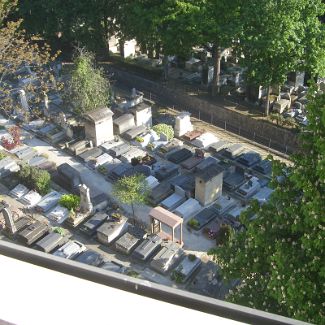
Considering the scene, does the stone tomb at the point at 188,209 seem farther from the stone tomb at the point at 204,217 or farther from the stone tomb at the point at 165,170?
the stone tomb at the point at 165,170

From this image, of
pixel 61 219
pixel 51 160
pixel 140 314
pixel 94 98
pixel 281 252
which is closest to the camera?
pixel 140 314

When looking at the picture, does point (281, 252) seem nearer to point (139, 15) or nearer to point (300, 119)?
point (300, 119)

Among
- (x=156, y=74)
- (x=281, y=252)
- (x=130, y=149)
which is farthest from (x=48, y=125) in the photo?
(x=281, y=252)

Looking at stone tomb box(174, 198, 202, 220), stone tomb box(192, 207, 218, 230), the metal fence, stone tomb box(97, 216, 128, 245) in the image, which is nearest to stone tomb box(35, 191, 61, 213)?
stone tomb box(97, 216, 128, 245)

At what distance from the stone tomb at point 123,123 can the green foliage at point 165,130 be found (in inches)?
70.7

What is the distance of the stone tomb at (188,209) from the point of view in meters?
25.2

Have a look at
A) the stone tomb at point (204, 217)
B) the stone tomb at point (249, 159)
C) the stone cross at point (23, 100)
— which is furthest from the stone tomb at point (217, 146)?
the stone cross at point (23, 100)

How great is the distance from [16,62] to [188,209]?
15.5 metres

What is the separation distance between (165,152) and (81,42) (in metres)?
15.4

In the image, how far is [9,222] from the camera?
77.9 feet

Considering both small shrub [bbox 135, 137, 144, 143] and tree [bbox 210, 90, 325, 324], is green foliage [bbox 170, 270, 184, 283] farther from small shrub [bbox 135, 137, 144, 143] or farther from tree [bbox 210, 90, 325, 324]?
small shrub [bbox 135, 137, 144, 143]

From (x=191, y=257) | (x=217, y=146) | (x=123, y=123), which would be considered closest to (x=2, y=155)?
(x=123, y=123)

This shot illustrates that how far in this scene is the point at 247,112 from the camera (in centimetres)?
3388

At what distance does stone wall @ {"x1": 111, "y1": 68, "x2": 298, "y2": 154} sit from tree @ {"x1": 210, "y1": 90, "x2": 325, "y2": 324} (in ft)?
58.3
